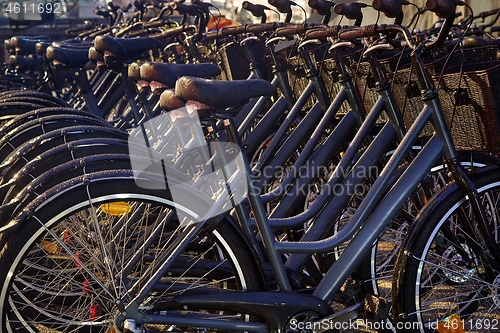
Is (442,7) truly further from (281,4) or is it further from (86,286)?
(86,286)

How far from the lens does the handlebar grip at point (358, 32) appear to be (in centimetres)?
287

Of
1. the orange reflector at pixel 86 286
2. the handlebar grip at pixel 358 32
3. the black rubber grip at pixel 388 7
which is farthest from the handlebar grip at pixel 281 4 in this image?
the orange reflector at pixel 86 286

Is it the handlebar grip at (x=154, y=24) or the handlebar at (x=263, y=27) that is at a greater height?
the handlebar grip at (x=154, y=24)

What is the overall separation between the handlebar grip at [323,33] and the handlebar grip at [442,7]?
2.51ft

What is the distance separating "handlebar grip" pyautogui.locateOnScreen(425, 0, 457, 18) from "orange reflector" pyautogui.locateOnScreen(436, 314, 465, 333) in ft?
3.98

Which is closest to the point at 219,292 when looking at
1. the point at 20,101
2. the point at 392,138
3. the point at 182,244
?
the point at 182,244

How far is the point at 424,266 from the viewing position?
2750mm

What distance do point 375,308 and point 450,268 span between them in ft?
1.46

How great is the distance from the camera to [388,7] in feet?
9.32

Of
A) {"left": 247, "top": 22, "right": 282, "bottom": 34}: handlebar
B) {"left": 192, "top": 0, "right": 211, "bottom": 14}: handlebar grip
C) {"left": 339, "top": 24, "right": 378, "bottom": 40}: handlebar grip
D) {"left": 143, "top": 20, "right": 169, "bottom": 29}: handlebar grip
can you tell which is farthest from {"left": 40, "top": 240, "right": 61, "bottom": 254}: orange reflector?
{"left": 143, "top": 20, "right": 169, "bottom": 29}: handlebar grip

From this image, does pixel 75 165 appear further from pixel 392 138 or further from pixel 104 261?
pixel 392 138

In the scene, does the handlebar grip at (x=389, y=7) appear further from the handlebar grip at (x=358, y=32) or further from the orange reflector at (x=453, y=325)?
the orange reflector at (x=453, y=325)

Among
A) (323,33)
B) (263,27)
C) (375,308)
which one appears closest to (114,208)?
(375,308)

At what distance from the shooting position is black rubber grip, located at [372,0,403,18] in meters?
2.78
